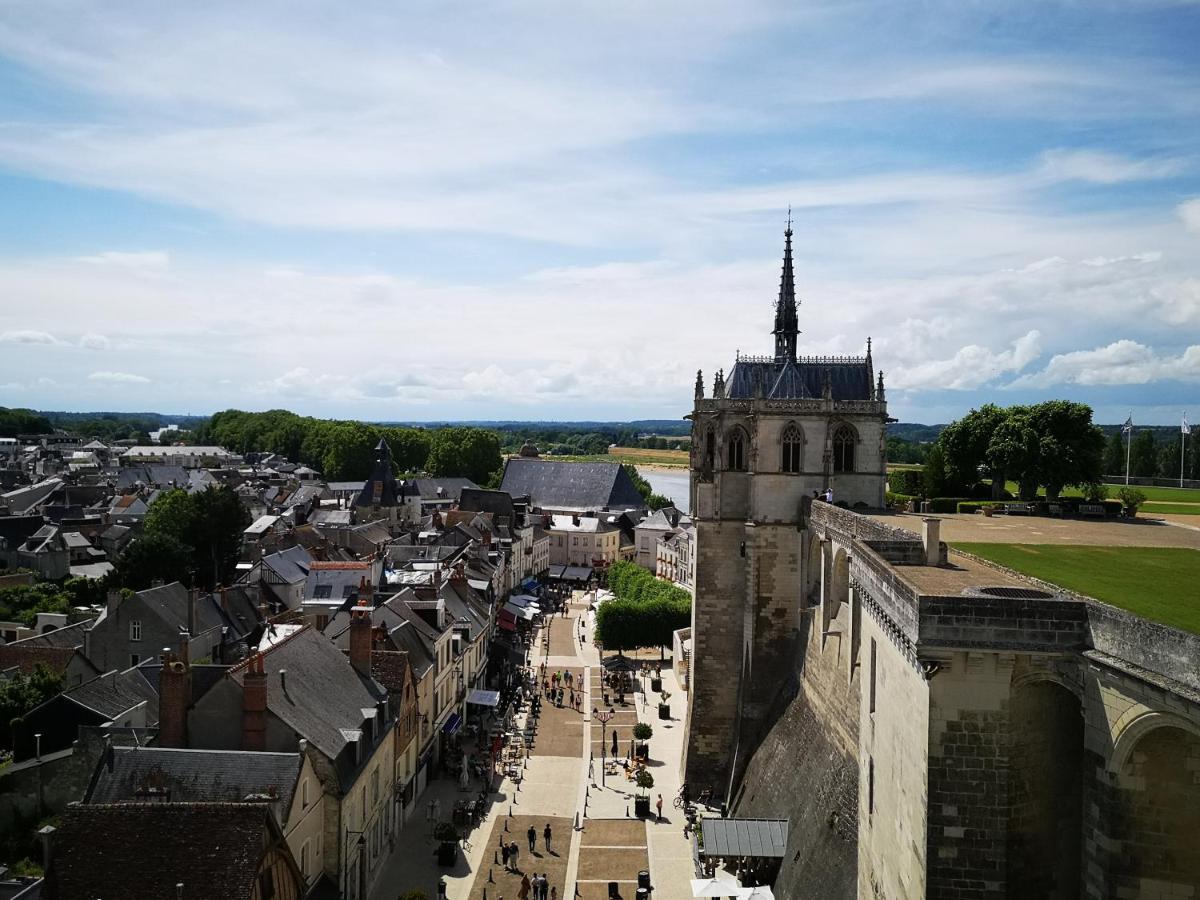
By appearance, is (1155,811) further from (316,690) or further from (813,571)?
(316,690)

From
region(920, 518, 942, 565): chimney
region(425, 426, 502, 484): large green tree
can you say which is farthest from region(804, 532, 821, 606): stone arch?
region(425, 426, 502, 484): large green tree

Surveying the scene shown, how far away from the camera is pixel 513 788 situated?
36375mm

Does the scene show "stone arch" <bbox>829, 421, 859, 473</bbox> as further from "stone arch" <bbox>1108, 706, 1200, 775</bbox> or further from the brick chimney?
the brick chimney

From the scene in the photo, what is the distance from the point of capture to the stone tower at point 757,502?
33.6m

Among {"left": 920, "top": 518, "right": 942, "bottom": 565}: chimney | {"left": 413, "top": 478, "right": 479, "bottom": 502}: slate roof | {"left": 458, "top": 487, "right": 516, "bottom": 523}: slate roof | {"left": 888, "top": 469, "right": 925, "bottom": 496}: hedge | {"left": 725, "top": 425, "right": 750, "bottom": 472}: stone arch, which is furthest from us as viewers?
{"left": 413, "top": 478, "right": 479, "bottom": 502}: slate roof

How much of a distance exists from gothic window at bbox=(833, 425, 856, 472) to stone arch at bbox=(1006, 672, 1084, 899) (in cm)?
2018

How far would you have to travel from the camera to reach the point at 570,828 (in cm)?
3272

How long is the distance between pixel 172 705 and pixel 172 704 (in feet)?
0.09

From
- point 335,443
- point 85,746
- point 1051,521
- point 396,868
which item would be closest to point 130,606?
point 85,746

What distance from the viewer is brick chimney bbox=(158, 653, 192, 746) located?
24.8 m

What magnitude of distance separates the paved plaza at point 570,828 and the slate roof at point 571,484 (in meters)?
66.7

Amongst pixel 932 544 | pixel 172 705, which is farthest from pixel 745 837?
pixel 172 705

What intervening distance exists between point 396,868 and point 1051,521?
24519 mm

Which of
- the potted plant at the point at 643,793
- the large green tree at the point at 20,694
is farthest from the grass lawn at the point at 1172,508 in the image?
the large green tree at the point at 20,694
